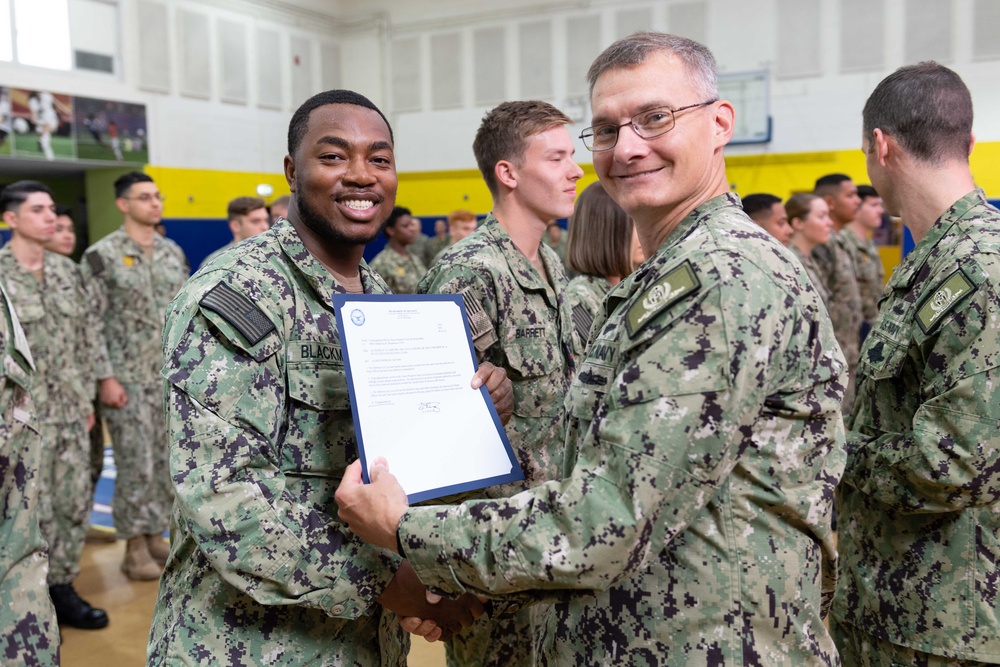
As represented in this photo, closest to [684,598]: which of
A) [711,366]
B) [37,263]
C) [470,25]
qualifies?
[711,366]

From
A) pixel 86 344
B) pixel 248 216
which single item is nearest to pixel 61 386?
pixel 86 344

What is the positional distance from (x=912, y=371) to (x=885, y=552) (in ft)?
1.41

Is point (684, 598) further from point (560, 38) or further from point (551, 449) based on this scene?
point (560, 38)

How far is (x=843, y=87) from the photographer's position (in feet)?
37.2

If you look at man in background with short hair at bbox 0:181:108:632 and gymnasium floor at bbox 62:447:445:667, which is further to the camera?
man in background with short hair at bbox 0:181:108:632

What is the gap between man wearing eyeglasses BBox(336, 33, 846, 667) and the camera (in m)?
1.22

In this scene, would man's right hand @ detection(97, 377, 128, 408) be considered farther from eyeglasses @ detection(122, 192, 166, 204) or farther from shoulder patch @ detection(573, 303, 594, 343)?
shoulder patch @ detection(573, 303, 594, 343)

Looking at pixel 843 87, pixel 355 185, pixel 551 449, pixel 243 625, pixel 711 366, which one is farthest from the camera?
pixel 843 87

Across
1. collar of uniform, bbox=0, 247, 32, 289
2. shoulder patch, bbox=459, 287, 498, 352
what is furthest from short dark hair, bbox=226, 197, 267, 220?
shoulder patch, bbox=459, 287, 498, 352

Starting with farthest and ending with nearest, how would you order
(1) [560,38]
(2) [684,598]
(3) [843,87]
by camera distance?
(1) [560,38], (3) [843,87], (2) [684,598]

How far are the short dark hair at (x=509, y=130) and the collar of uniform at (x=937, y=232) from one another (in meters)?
1.26

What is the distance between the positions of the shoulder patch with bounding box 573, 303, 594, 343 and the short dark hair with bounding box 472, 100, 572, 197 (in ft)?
A: 1.64

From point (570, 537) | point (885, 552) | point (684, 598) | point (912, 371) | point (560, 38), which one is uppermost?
point (560, 38)

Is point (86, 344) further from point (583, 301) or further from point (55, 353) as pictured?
point (583, 301)
